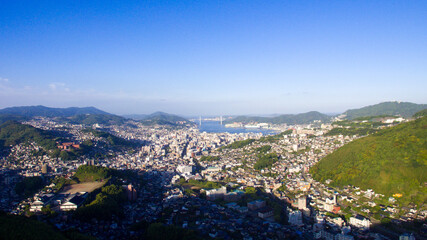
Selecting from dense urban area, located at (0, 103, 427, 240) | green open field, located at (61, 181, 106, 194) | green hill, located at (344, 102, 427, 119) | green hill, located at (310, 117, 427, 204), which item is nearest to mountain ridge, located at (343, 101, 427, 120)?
green hill, located at (344, 102, 427, 119)

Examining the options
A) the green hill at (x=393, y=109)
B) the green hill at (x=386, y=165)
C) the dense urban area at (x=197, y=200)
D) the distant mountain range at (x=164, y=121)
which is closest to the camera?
the dense urban area at (x=197, y=200)

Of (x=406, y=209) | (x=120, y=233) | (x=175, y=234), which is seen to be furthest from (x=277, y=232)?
(x=406, y=209)

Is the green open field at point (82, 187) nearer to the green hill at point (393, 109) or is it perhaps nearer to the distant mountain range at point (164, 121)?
the distant mountain range at point (164, 121)

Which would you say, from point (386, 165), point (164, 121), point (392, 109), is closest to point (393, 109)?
point (392, 109)

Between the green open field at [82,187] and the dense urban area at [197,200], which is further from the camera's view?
the green open field at [82,187]

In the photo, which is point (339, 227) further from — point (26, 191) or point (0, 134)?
point (0, 134)

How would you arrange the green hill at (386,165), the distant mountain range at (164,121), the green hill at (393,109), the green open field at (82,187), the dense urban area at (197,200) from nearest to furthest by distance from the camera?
the dense urban area at (197,200) < the green hill at (386,165) < the green open field at (82,187) < the green hill at (393,109) < the distant mountain range at (164,121)

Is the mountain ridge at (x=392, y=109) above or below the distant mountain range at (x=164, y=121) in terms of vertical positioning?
above

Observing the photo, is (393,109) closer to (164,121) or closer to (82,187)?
(164,121)

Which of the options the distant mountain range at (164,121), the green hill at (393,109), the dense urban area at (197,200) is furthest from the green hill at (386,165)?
the distant mountain range at (164,121)
